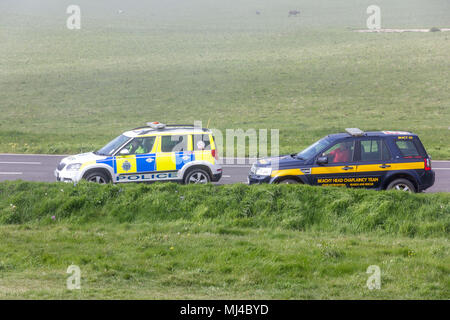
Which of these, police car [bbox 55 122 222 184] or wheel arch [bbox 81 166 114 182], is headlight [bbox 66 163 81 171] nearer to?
→ police car [bbox 55 122 222 184]

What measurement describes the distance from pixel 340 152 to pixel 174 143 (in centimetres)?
435

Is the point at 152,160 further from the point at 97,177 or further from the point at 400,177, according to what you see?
the point at 400,177

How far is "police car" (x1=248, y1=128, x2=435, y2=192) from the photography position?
1430cm

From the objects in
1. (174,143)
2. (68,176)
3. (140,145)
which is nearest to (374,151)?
(174,143)

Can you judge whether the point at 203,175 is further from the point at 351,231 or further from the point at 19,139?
the point at 19,139

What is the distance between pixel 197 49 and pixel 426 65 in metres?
24.4

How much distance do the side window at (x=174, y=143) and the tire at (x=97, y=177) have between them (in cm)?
163

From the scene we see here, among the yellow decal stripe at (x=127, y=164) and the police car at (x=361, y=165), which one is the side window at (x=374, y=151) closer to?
the police car at (x=361, y=165)

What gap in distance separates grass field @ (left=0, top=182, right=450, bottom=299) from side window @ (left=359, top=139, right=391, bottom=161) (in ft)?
5.73

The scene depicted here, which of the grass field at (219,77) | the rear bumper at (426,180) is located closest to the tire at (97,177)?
the rear bumper at (426,180)

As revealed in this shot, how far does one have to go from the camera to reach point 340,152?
47.5 ft

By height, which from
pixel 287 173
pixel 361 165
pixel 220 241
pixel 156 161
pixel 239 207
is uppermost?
pixel 156 161

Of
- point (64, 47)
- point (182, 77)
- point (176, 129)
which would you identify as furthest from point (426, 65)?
point (176, 129)

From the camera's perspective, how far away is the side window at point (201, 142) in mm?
16188
